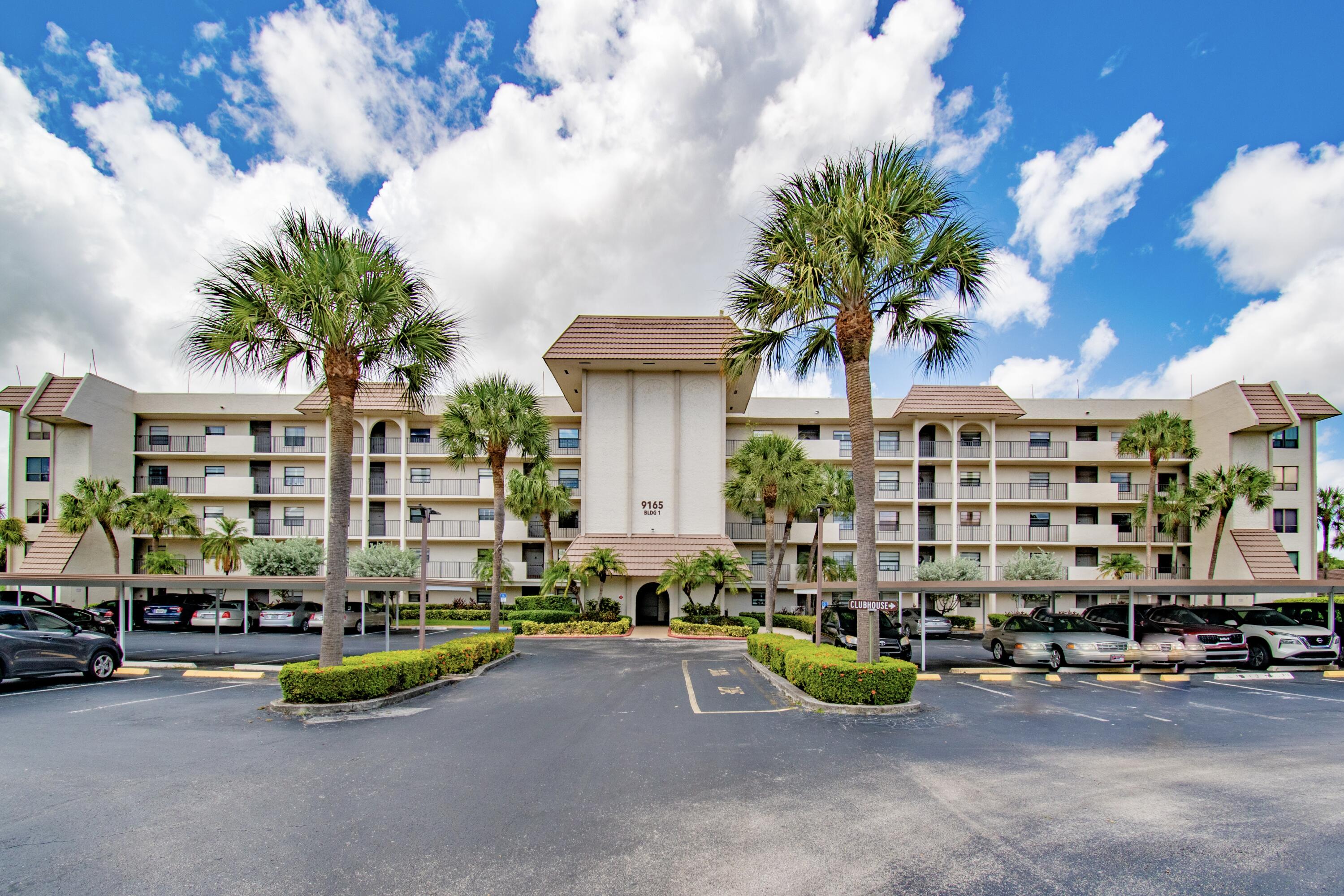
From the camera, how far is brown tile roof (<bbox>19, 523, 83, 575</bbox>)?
29531 millimetres

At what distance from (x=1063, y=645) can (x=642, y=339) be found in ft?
65.3

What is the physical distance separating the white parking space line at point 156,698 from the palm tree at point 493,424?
7995 mm

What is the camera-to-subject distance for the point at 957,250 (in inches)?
492

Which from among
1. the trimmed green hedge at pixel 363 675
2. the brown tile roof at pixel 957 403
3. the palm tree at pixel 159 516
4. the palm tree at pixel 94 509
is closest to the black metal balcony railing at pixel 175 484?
the palm tree at pixel 159 516

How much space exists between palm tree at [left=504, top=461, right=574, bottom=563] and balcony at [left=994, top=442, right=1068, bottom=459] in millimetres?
22992

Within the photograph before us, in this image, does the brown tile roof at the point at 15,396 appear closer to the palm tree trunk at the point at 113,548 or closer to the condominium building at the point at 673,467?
the condominium building at the point at 673,467

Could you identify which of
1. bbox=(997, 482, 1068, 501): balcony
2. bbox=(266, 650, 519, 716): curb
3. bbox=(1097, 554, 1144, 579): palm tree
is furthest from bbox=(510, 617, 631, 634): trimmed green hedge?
bbox=(1097, 554, 1144, 579): palm tree

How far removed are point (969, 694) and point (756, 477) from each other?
42.3ft

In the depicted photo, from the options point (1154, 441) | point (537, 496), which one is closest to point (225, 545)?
point (537, 496)

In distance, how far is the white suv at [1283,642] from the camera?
1766 centimetres

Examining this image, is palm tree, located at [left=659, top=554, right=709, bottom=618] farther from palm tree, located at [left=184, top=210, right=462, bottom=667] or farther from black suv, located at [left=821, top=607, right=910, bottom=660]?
palm tree, located at [left=184, top=210, right=462, bottom=667]

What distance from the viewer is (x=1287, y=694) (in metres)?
13.6

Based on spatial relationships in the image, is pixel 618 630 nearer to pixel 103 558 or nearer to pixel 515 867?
pixel 515 867

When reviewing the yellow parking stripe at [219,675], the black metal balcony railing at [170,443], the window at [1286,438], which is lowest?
the yellow parking stripe at [219,675]
